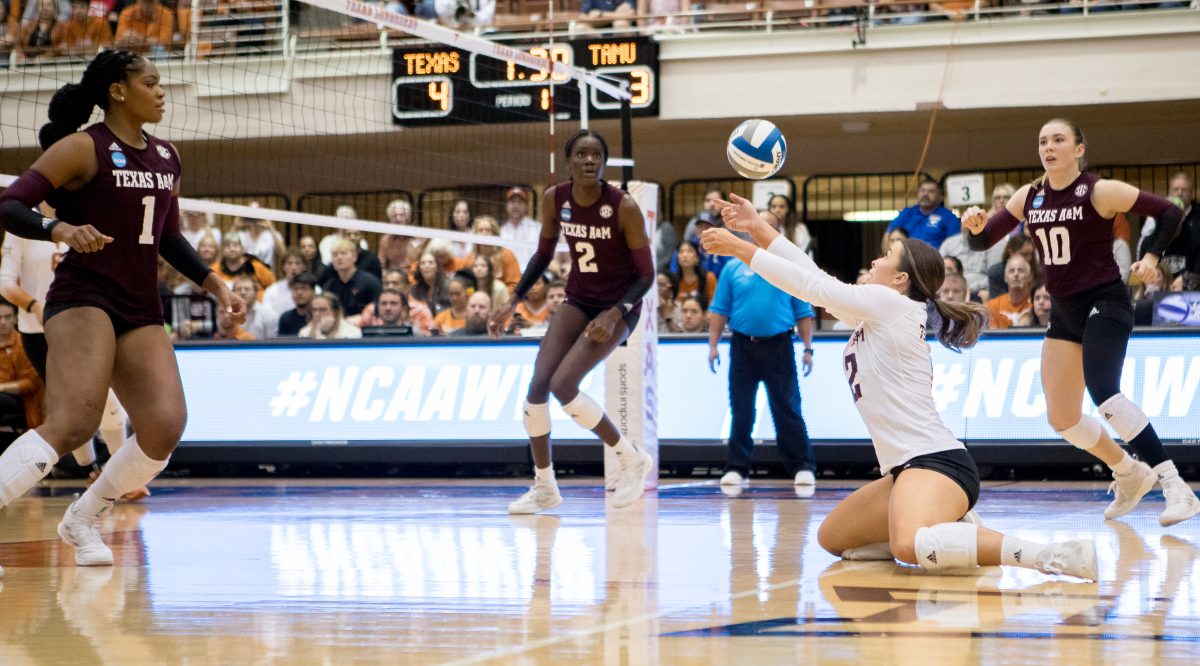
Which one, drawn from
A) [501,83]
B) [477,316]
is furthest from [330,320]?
[501,83]

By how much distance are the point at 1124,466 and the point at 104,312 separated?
15.8 ft

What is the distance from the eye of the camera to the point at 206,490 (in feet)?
33.2

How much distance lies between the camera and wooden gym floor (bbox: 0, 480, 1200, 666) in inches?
145

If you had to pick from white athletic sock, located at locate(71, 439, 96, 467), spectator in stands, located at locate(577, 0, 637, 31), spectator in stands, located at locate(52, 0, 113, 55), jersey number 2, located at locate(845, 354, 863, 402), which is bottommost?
white athletic sock, located at locate(71, 439, 96, 467)

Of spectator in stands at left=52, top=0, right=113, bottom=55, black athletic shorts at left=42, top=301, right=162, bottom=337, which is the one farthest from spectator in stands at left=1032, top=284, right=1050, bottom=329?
spectator in stands at left=52, top=0, right=113, bottom=55

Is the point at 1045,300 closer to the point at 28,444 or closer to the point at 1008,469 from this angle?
the point at 1008,469

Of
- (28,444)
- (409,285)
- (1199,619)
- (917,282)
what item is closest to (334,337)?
(409,285)

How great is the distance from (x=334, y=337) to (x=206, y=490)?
6.85 ft

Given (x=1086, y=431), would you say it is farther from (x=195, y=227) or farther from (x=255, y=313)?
(x=195, y=227)

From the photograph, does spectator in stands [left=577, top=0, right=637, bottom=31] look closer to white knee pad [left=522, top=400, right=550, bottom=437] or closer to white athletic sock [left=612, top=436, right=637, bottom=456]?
white athletic sock [left=612, top=436, right=637, bottom=456]

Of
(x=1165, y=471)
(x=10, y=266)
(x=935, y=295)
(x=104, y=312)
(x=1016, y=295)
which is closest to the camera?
(x=104, y=312)

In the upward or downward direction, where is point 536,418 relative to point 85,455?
upward

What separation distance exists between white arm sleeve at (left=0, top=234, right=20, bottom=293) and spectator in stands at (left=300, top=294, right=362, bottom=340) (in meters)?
3.34

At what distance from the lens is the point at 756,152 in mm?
6531
